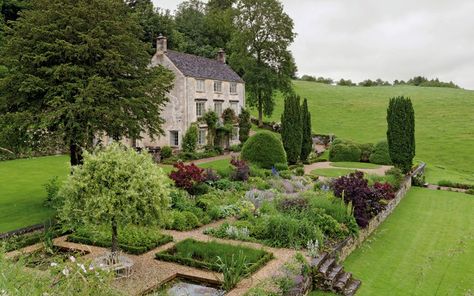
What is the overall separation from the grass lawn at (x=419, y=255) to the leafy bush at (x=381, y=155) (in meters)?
16.0

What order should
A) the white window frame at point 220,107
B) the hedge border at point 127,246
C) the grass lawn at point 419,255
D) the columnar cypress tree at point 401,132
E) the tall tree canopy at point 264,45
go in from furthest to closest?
1. the tall tree canopy at point 264,45
2. the white window frame at point 220,107
3. the columnar cypress tree at point 401,132
4. the hedge border at point 127,246
5. the grass lawn at point 419,255

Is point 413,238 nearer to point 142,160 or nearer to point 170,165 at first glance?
point 142,160

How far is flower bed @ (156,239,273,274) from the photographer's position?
12.0 m

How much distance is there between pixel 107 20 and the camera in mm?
17953

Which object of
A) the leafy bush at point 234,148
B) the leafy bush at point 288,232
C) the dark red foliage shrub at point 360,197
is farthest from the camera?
the leafy bush at point 234,148

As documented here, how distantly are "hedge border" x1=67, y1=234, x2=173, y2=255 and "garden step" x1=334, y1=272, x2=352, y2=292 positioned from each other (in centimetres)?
566

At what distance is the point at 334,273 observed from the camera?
1223cm

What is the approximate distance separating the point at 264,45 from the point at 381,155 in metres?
21.5

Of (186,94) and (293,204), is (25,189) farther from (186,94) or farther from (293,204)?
(186,94)

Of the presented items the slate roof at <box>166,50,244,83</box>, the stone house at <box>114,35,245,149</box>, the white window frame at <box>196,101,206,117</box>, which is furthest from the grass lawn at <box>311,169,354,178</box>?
the slate roof at <box>166,50,244,83</box>

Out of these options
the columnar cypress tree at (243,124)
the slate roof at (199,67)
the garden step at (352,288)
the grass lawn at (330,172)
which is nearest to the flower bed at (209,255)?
the garden step at (352,288)

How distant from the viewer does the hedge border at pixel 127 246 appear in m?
13.3

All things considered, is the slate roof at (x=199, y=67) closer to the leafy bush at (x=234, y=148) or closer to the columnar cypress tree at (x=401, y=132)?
the leafy bush at (x=234, y=148)

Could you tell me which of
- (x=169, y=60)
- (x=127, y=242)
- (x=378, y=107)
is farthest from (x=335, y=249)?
(x=378, y=107)
